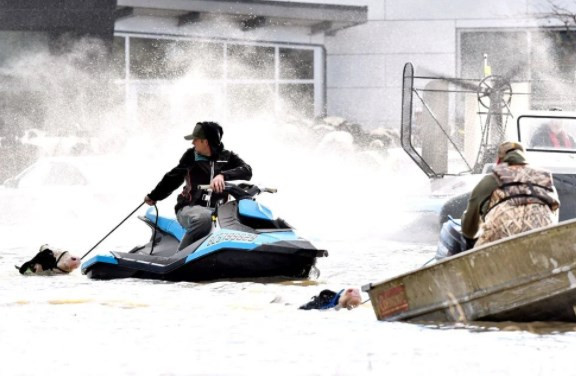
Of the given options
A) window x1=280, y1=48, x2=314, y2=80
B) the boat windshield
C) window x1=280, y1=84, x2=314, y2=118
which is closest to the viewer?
the boat windshield

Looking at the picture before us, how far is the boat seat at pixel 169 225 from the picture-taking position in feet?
49.4

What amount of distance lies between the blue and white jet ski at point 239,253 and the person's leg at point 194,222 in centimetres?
7

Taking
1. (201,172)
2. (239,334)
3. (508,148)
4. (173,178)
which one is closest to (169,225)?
(173,178)

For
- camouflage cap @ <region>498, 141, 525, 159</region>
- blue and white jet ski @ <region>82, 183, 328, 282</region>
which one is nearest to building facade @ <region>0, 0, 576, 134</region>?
blue and white jet ski @ <region>82, 183, 328, 282</region>

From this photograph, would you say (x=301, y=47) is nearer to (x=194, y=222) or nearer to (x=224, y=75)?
(x=224, y=75)

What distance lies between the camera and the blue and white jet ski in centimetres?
1408

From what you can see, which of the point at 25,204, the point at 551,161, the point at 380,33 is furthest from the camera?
the point at 380,33

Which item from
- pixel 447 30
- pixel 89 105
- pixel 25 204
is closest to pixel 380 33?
pixel 447 30

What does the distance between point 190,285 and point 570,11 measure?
27.6 m

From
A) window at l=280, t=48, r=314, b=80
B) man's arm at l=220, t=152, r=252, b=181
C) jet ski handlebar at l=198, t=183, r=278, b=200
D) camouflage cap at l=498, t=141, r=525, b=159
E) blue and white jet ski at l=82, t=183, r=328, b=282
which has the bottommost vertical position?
blue and white jet ski at l=82, t=183, r=328, b=282

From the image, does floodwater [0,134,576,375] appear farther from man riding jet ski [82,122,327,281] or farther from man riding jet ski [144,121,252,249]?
man riding jet ski [144,121,252,249]

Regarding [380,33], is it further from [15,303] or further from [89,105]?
[15,303]

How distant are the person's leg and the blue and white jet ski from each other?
0.07m

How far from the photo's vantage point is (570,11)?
131 ft
